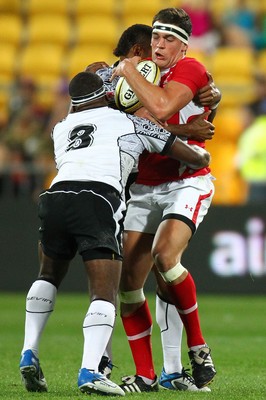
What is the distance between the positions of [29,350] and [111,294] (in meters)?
0.57

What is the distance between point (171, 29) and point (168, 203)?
44.2 inches

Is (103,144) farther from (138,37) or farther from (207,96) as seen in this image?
(138,37)

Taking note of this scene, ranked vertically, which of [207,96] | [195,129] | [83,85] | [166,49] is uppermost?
[166,49]

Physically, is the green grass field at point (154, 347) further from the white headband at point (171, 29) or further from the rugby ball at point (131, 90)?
the white headband at point (171, 29)

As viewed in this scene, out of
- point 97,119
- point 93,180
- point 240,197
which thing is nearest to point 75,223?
point 93,180

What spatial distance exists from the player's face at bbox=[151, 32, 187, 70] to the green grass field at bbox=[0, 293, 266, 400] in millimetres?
2120

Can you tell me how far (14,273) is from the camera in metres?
14.3

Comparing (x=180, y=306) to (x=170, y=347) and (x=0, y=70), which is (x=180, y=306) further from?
(x=0, y=70)

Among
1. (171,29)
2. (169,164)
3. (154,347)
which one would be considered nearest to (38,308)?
(169,164)

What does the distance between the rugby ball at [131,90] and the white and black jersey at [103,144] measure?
24 centimetres

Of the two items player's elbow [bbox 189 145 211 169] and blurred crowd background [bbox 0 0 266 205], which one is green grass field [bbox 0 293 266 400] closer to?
player's elbow [bbox 189 145 211 169]

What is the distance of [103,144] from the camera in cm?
649

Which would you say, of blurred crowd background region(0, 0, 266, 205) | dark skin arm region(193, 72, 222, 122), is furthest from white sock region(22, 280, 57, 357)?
blurred crowd background region(0, 0, 266, 205)

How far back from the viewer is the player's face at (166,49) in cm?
704
